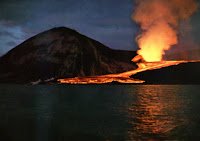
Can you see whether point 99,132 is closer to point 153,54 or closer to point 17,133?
point 17,133

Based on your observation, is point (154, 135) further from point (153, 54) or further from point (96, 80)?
point (96, 80)

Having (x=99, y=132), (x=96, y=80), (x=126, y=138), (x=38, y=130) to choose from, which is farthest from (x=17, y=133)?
(x=96, y=80)

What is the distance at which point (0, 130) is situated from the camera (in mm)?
22547

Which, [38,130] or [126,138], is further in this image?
[38,130]

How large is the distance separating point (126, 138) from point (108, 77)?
17037cm

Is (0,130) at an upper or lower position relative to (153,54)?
lower

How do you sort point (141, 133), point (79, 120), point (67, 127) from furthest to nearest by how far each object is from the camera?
point (79, 120)
point (67, 127)
point (141, 133)

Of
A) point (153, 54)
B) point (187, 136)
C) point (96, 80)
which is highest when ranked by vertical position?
point (153, 54)

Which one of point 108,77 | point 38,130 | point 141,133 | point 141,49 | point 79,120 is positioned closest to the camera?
point 141,133

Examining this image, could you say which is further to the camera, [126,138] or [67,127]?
[67,127]

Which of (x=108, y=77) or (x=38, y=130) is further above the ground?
(x=108, y=77)

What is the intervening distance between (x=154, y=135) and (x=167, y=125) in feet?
17.0

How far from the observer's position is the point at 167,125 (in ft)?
82.1

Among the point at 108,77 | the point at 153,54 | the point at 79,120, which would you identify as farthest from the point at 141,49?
the point at 79,120
